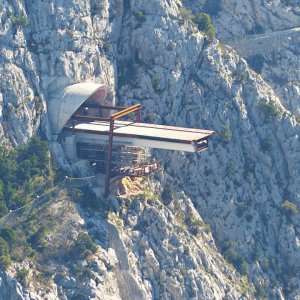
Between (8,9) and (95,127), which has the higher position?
(8,9)

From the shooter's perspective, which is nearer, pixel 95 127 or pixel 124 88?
pixel 95 127

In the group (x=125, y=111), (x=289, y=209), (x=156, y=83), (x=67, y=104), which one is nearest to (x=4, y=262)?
(x=67, y=104)

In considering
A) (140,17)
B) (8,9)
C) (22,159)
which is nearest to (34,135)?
(22,159)

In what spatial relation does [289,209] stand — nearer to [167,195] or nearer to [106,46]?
[167,195]

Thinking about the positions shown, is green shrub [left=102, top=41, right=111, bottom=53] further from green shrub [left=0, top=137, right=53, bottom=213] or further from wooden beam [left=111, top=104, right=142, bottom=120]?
green shrub [left=0, top=137, right=53, bottom=213]

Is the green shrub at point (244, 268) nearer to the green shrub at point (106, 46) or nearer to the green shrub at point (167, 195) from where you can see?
the green shrub at point (167, 195)

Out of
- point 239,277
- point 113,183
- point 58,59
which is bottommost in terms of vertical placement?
point 239,277

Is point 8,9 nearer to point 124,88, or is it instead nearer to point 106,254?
point 124,88
